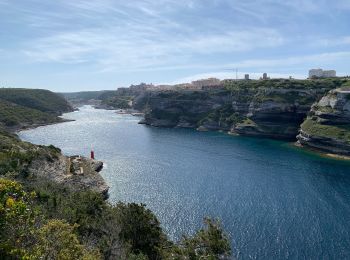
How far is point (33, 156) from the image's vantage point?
84125mm

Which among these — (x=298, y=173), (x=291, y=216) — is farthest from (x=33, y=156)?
(x=298, y=173)

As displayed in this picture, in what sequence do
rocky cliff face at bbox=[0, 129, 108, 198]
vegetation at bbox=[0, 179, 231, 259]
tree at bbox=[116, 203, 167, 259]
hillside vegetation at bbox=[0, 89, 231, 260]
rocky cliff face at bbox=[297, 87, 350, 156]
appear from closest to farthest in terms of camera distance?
1. vegetation at bbox=[0, 179, 231, 259]
2. hillside vegetation at bbox=[0, 89, 231, 260]
3. tree at bbox=[116, 203, 167, 259]
4. rocky cliff face at bbox=[0, 129, 108, 198]
5. rocky cliff face at bbox=[297, 87, 350, 156]

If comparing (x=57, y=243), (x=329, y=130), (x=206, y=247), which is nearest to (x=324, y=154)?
(x=329, y=130)

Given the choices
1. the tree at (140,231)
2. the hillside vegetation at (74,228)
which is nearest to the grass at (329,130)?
the hillside vegetation at (74,228)

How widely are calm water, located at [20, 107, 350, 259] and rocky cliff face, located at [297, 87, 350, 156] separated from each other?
8.32 meters

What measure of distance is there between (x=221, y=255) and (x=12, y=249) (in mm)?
20573

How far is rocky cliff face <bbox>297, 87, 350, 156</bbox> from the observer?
5118 inches

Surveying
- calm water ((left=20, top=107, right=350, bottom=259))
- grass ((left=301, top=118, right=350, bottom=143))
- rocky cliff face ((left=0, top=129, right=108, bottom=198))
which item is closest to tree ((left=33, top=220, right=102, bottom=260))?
calm water ((left=20, top=107, right=350, bottom=259))

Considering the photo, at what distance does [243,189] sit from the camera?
86938 millimetres

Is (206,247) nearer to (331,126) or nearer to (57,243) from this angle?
(57,243)

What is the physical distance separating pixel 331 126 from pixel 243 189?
69.6 metres

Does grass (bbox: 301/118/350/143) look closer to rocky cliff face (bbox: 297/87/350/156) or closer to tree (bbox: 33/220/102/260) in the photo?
rocky cliff face (bbox: 297/87/350/156)

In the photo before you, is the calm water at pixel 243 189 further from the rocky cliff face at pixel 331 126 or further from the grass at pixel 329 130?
the grass at pixel 329 130

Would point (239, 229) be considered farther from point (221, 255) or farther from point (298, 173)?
point (298, 173)
